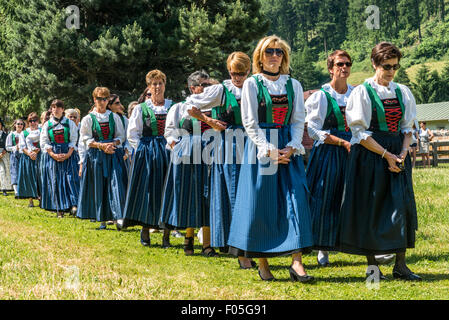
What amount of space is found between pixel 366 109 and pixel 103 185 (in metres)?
5.29

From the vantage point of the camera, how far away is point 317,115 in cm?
604

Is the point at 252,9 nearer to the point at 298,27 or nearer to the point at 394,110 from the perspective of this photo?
the point at 394,110

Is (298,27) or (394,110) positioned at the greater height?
(298,27)

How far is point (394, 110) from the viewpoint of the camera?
5172 mm

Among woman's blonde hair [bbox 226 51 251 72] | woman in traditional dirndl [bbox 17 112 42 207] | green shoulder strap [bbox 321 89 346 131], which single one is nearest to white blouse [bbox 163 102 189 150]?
woman's blonde hair [bbox 226 51 251 72]

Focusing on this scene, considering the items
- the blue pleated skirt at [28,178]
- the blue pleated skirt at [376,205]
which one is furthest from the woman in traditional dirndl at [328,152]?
the blue pleated skirt at [28,178]

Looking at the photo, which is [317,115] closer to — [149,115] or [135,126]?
[149,115]

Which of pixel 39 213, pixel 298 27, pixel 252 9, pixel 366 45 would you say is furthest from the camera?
pixel 298 27

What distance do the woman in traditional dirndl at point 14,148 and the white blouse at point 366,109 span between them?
40.3 ft

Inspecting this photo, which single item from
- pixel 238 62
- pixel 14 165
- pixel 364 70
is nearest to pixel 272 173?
pixel 238 62

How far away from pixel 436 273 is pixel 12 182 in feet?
45.4

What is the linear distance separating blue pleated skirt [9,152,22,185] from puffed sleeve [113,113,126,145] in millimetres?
8649
